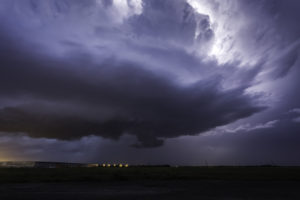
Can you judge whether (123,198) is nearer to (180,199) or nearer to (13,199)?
(180,199)

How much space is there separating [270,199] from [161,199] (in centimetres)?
955

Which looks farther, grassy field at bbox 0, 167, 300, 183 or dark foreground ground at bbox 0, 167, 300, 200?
grassy field at bbox 0, 167, 300, 183

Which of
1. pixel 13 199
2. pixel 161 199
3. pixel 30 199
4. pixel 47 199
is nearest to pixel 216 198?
pixel 161 199

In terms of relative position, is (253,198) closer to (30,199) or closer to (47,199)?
(47,199)

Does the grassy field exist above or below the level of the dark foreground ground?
above

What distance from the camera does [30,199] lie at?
20516 millimetres

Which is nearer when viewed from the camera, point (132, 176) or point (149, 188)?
point (149, 188)

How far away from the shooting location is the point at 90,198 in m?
21.1

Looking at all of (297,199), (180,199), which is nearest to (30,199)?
(180,199)

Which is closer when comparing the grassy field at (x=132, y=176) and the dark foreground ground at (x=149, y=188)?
the dark foreground ground at (x=149, y=188)

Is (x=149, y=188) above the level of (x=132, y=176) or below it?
below

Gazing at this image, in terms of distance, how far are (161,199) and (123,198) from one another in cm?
346

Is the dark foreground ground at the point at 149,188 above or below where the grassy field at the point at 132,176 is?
below

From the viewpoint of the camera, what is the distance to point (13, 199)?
811 inches
